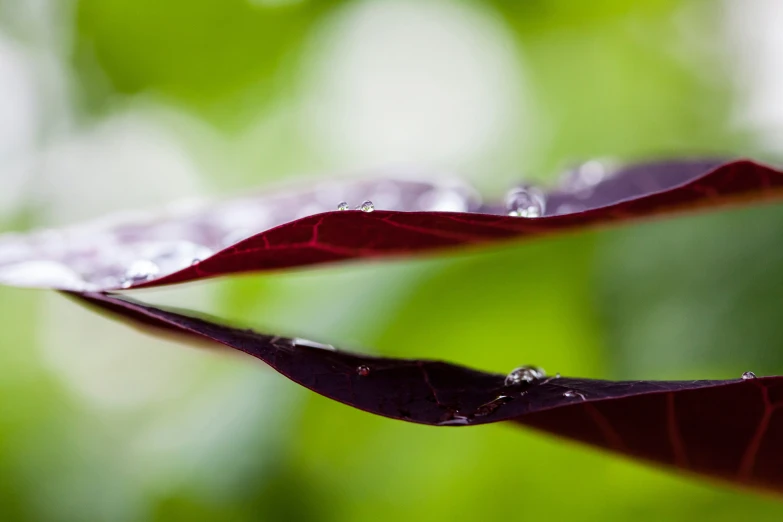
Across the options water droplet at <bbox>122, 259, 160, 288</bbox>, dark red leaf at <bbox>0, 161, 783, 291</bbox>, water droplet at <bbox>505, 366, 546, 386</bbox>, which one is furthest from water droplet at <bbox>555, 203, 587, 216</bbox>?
water droplet at <bbox>122, 259, 160, 288</bbox>

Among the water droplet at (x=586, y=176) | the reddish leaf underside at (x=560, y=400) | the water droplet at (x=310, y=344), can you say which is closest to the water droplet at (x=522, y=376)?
the reddish leaf underside at (x=560, y=400)

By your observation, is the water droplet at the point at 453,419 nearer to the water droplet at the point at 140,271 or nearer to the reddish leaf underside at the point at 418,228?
the reddish leaf underside at the point at 418,228

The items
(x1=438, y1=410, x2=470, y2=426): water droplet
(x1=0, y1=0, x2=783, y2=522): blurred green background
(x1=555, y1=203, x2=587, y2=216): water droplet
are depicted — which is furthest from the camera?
(x1=0, y1=0, x2=783, y2=522): blurred green background

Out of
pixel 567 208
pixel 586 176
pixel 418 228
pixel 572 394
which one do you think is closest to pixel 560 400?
pixel 572 394

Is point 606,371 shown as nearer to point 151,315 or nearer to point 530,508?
point 530,508

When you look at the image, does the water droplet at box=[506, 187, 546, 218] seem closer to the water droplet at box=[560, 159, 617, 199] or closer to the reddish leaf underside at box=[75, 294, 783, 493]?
the water droplet at box=[560, 159, 617, 199]

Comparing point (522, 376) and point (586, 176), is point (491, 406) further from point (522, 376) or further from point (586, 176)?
point (586, 176)

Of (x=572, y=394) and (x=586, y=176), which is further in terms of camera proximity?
(x=586, y=176)
